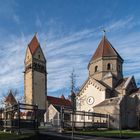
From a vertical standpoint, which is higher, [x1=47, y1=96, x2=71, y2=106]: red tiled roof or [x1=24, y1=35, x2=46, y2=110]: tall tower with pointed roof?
[x1=24, y1=35, x2=46, y2=110]: tall tower with pointed roof

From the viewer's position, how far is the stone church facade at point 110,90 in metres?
55.0

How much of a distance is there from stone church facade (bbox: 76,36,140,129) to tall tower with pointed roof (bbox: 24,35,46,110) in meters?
24.5

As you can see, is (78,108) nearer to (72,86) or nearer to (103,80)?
(103,80)

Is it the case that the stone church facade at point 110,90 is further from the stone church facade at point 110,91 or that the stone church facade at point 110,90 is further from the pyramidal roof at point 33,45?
the pyramidal roof at point 33,45

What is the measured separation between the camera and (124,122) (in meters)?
55.3

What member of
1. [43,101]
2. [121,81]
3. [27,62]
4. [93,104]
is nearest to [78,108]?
[93,104]

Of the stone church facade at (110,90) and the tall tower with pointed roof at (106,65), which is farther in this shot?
the tall tower with pointed roof at (106,65)

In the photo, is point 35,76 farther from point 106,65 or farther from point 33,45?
point 106,65

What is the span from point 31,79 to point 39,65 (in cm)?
616

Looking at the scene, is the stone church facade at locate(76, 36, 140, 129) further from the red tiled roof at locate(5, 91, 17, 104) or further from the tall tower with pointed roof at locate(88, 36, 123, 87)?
the red tiled roof at locate(5, 91, 17, 104)

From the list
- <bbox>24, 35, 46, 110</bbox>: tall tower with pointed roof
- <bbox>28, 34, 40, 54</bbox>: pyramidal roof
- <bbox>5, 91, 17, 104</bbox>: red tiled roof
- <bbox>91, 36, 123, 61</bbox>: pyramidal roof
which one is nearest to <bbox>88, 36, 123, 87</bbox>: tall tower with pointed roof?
<bbox>91, 36, 123, 61</bbox>: pyramidal roof

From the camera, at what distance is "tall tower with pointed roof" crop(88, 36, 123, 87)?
63844 mm

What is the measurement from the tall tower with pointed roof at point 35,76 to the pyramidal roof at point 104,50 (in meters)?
25.7

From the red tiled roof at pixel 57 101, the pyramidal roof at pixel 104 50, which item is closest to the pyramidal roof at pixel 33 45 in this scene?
the red tiled roof at pixel 57 101
